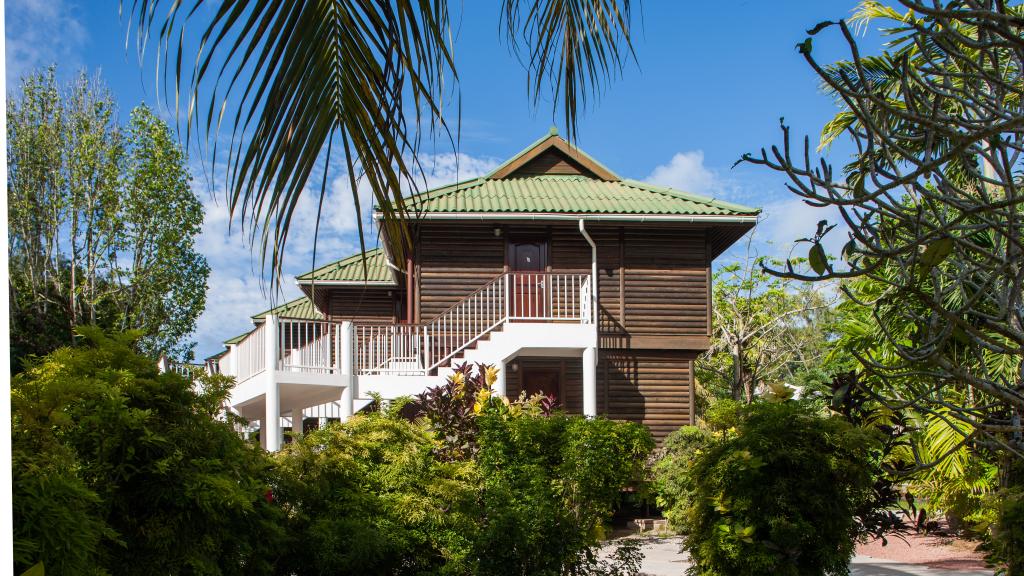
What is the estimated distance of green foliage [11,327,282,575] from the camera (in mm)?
3768

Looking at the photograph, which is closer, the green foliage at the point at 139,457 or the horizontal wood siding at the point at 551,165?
the green foliage at the point at 139,457

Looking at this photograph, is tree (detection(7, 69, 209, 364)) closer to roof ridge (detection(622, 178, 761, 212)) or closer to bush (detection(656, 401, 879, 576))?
roof ridge (detection(622, 178, 761, 212))

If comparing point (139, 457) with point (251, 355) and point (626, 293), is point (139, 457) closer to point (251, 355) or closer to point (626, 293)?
point (251, 355)

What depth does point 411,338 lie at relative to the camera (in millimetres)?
15398

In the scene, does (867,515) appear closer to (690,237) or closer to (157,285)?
(690,237)

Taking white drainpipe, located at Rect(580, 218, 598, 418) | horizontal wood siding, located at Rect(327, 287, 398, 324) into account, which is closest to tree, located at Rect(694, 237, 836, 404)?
horizontal wood siding, located at Rect(327, 287, 398, 324)

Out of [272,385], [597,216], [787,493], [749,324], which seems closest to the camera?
[787,493]

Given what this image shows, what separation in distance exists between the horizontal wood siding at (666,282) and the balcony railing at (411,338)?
4.81ft

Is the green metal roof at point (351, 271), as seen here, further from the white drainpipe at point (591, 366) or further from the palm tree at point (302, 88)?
the palm tree at point (302, 88)

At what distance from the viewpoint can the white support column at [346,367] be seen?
14.4 metres

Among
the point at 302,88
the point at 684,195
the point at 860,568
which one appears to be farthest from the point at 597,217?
the point at 302,88

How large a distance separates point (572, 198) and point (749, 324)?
12.0 meters

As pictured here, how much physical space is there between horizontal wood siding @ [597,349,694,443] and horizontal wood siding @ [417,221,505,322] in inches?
113

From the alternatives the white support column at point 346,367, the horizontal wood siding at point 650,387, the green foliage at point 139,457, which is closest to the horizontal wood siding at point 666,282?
the horizontal wood siding at point 650,387
